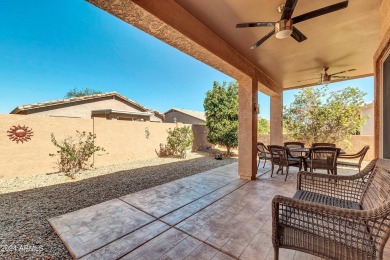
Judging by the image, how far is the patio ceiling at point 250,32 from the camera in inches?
87.0

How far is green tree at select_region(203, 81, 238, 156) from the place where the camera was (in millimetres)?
9219

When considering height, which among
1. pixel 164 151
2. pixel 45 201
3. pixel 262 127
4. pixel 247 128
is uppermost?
pixel 262 127

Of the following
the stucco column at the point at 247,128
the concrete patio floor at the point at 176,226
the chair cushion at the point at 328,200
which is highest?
the stucco column at the point at 247,128

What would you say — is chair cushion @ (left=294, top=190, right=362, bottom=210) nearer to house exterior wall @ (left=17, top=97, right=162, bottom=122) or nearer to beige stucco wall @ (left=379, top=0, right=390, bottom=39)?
beige stucco wall @ (left=379, top=0, right=390, bottom=39)

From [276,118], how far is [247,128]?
2.97m

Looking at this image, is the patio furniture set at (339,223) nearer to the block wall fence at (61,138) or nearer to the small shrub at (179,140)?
the block wall fence at (61,138)

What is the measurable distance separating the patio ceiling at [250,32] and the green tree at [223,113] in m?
4.83

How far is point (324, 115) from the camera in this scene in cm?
712

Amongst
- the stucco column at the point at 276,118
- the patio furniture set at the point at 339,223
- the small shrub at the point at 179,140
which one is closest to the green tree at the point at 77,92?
the small shrub at the point at 179,140

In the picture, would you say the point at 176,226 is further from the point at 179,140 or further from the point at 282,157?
the point at 179,140

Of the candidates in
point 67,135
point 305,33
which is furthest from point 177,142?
point 305,33

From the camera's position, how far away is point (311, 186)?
2279mm

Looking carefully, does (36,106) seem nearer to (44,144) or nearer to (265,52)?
(44,144)

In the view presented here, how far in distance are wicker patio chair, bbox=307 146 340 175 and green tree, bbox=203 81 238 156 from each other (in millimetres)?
5104
